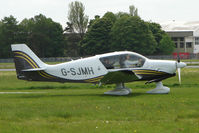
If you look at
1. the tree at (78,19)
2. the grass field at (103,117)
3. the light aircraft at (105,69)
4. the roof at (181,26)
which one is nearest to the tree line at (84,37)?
the tree at (78,19)

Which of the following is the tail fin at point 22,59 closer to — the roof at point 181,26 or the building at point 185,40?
the building at point 185,40

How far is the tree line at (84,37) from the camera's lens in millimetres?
70750

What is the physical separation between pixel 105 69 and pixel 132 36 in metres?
54.4

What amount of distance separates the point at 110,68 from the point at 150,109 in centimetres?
514

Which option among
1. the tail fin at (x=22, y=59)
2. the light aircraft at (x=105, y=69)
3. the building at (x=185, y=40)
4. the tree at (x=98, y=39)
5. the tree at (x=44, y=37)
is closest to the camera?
the light aircraft at (x=105, y=69)

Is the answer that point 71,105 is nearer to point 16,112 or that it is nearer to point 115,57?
point 16,112

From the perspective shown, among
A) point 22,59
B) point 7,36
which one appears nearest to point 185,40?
point 7,36

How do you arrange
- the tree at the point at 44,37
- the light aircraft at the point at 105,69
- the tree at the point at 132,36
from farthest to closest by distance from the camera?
the tree at the point at 44,37 → the tree at the point at 132,36 → the light aircraft at the point at 105,69

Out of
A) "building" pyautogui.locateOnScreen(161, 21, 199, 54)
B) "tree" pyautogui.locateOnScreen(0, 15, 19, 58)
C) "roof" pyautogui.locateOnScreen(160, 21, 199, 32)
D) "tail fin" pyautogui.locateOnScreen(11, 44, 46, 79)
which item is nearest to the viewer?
"tail fin" pyautogui.locateOnScreen(11, 44, 46, 79)

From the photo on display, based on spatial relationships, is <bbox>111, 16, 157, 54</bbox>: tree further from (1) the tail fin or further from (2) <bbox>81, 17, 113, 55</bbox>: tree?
(1) the tail fin

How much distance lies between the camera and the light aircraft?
1602cm

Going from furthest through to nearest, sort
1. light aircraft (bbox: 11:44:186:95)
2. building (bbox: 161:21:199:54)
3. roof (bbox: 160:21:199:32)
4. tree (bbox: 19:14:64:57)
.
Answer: roof (bbox: 160:21:199:32) < building (bbox: 161:21:199:54) < tree (bbox: 19:14:64:57) < light aircraft (bbox: 11:44:186:95)

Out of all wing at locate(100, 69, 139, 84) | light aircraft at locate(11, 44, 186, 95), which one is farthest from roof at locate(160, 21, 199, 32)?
wing at locate(100, 69, 139, 84)

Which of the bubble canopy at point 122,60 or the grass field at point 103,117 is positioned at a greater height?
the bubble canopy at point 122,60
